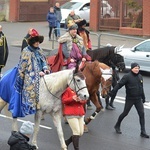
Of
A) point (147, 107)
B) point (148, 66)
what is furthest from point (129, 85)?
point (148, 66)

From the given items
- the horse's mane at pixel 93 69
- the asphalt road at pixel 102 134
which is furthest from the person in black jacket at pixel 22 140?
→ the horse's mane at pixel 93 69

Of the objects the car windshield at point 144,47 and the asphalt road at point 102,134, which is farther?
the car windshield at point 144,47

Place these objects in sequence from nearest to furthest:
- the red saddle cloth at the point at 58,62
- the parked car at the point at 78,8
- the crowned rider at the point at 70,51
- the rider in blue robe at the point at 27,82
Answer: the rider in blue robe at the point at 27,82 → the crowned rider at the point at 70,51 → the red saddle cloth at the point at 58,62 → the parked car at the point at 78,8

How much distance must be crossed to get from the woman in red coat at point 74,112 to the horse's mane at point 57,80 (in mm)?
181

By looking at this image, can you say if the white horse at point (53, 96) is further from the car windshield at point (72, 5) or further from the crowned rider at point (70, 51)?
the car windshield at point (72, 5)

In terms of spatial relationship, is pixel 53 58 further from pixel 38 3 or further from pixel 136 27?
pixel 38 3

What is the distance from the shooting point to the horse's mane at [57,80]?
11.4 m

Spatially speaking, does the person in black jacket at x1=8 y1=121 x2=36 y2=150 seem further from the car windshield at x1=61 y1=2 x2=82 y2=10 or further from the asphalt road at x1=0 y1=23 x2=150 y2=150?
the car windshield at x1=61 y1=2 x2=82 y2=10

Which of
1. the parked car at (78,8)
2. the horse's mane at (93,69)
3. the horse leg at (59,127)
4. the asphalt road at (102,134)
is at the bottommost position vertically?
the asphalt road at (102,134)

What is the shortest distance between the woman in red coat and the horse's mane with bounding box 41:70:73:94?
7.1 inches

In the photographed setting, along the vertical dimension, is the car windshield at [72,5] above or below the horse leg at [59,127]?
above

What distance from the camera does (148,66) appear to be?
70.9 ft

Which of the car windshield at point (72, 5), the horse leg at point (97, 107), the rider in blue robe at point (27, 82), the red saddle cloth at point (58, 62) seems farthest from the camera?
the car windshield at point (72, 5)

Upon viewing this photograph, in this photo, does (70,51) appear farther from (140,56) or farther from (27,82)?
(140,56)
